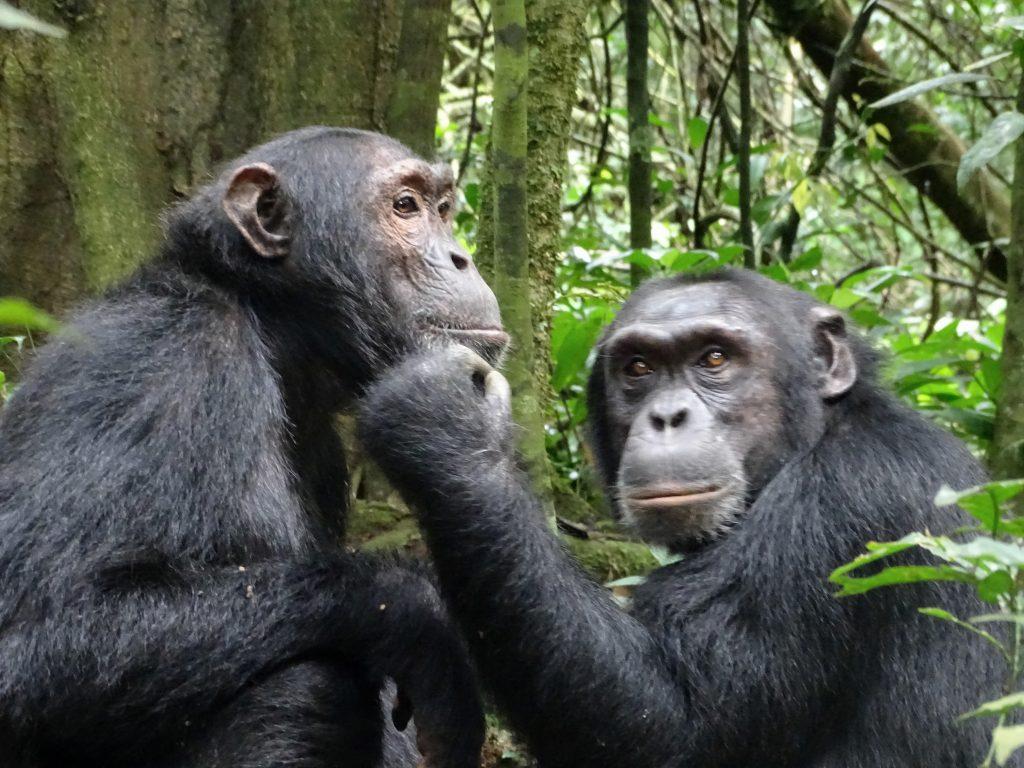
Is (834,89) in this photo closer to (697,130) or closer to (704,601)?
(697,130)

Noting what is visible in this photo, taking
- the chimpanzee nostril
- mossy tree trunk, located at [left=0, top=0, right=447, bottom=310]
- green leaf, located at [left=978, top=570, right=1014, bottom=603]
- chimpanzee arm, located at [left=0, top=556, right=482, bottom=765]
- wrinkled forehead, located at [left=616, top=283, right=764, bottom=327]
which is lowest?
chimpanzee arm, located at [left=0, top=556, right=482, bottom=765]

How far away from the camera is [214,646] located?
406 centimetres

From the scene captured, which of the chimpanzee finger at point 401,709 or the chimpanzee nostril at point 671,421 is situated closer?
the chimpanzee finger at point 401,709

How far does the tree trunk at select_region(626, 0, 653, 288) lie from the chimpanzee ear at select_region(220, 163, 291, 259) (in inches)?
149

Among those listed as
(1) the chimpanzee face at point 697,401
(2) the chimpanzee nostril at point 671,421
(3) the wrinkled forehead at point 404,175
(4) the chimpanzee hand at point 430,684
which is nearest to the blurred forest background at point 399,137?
(3) the wrinkled forehead at point 404,175

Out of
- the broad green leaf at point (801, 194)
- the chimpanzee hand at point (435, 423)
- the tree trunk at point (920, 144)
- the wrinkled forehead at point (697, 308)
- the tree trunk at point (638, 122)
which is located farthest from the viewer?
the tree trunk at point (920, 144)

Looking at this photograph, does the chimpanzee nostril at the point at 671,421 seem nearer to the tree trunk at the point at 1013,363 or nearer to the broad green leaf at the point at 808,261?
the tree trunk at the point at 1013,363

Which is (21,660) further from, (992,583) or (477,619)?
(992,583)

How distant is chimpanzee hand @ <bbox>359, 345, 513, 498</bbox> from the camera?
431cm

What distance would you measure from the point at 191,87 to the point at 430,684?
3258 millimetres

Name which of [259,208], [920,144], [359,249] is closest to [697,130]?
[920,144]

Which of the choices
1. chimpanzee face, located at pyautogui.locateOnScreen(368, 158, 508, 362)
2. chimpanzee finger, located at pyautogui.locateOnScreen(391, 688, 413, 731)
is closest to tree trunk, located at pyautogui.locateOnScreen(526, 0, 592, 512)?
chimpanzee face, located at pyautogui.locateOnScreen(368, 158, 508, 362)

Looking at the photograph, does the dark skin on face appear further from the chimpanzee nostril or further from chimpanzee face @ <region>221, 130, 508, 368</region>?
the chimpanzee nostril

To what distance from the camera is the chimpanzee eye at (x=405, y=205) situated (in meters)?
5.16
